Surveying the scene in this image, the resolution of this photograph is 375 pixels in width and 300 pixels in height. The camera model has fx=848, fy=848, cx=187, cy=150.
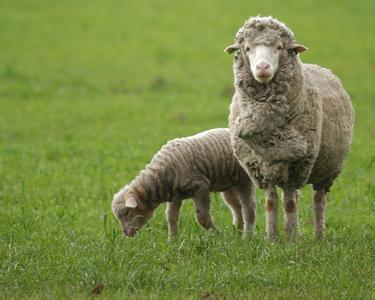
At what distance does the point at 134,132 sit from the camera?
15.5 metres

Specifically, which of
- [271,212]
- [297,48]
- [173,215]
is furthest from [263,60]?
[173,215]

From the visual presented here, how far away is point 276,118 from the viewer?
23.5 ft

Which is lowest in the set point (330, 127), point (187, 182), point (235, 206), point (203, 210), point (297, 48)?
point (235, 206)

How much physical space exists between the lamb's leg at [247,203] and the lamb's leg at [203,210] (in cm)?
36

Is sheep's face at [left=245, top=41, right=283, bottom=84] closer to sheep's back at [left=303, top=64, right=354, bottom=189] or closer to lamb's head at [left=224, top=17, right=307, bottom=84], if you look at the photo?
lamb's head at [left=224, top=17, right=307, bottom=84]

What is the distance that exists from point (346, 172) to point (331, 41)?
14533 mm

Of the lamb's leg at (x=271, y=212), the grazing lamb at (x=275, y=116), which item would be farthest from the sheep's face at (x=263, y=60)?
the lamb's leg at (x=271, y=212)

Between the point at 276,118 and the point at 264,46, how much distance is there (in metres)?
0.62

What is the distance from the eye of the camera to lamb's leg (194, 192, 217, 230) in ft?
27.7

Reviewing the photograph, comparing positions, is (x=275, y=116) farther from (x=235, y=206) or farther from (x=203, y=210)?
(x=235, y=206)

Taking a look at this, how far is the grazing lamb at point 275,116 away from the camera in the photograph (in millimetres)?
7133

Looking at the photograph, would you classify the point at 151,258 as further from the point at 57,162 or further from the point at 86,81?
the point at 86,81

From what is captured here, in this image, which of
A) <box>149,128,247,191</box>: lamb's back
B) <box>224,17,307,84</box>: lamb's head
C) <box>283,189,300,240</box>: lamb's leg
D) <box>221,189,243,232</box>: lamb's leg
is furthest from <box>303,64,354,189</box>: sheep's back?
<box>221,189,243,232</box>: lamb's leg

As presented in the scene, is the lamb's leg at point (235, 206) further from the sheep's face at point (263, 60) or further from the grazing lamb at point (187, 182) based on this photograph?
the sheep's face at point (263, 60)
